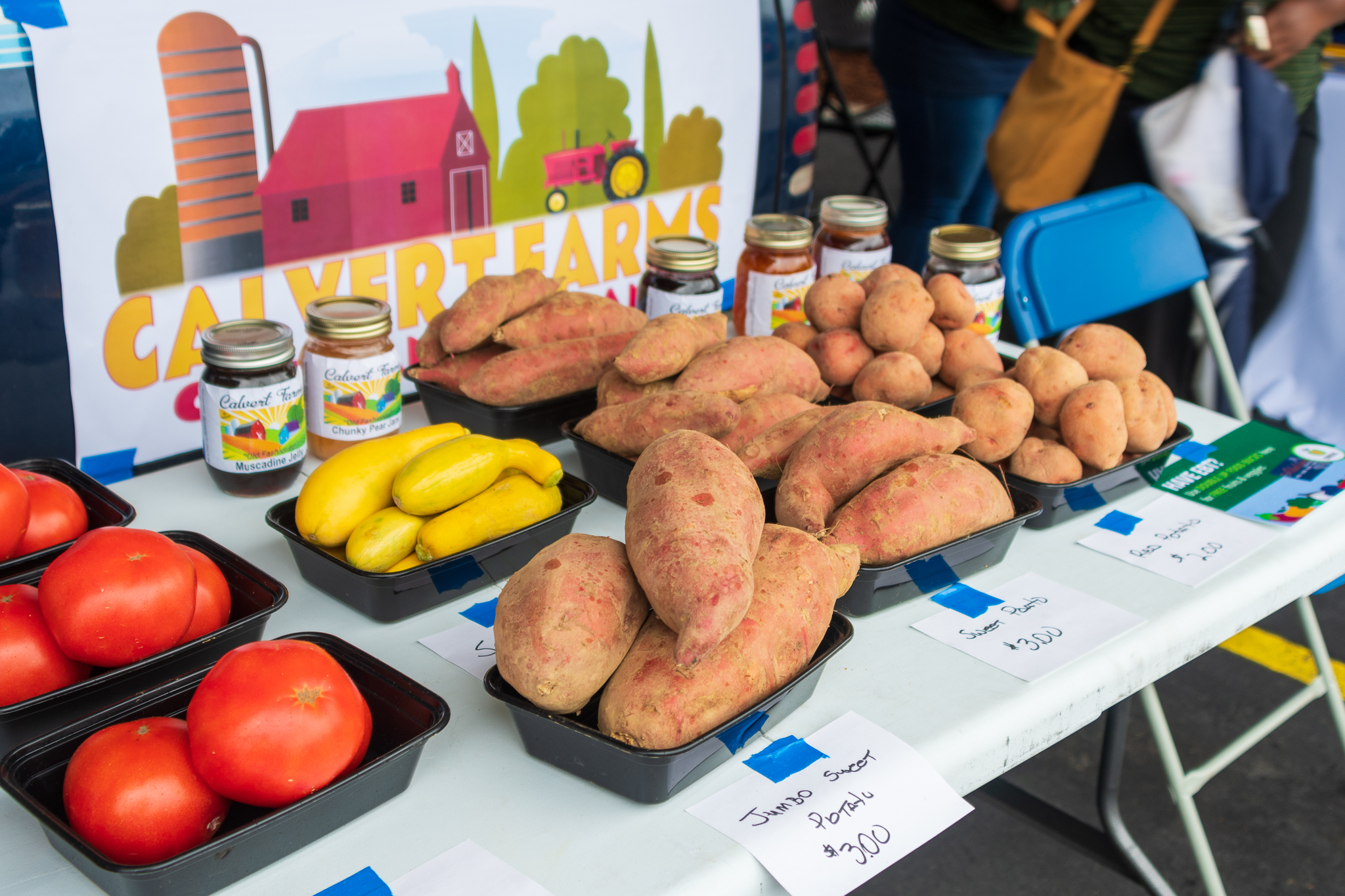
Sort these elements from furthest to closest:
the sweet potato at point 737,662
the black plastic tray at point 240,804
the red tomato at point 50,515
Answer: the red tomato at point 50,515, the sweet potato at point 737,662, the black plastic tray at point 240,804

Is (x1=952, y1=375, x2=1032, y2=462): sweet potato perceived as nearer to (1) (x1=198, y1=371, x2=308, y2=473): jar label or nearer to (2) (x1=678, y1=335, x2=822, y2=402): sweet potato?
(2) (x1=678, y1=335, x2=822, y2=402): sweet potato

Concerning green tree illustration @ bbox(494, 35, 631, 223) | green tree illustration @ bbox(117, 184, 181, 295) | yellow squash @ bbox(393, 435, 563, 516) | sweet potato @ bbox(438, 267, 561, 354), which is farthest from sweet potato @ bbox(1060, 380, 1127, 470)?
green tree illustration @ bbox(117, 184, 181, 295)

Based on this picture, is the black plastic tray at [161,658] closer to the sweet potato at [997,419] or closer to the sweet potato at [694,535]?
the sweet potato at [694,535]

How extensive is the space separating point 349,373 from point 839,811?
2.62 feet

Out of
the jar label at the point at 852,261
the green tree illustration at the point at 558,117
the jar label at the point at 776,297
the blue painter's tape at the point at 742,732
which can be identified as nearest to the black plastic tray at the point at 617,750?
the blue painter's tape at the point at 742,732

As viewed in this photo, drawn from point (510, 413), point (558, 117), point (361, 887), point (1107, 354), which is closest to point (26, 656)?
point (361, 887)

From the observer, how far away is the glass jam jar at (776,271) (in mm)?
1607

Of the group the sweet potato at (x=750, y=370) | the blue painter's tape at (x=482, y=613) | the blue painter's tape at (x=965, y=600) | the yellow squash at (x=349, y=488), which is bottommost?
the blue painter's tape at (x=965, y=600)

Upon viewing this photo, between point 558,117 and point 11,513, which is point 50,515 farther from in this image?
point 558,117

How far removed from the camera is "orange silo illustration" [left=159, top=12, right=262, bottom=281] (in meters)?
1.66

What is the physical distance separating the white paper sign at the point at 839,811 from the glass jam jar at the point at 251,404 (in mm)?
708

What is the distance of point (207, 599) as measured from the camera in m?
0.90

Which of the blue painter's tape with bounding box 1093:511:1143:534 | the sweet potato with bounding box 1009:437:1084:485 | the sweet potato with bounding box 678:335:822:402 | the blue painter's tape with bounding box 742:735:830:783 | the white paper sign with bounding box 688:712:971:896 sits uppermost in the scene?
the sweet potato with bounding box 678:335:822:402

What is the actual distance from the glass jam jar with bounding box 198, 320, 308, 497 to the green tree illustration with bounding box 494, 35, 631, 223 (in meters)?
1.00
